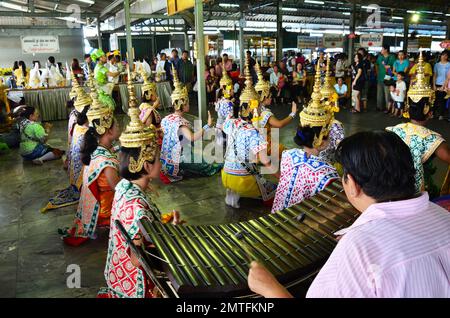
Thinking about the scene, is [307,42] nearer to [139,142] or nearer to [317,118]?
[317,118]

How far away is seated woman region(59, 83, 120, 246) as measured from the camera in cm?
301

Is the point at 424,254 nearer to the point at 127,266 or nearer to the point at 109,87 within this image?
the point at 127,266

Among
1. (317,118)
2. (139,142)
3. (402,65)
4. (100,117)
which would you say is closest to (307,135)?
(317,118)

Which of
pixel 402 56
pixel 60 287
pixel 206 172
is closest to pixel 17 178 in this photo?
pixel 206 172

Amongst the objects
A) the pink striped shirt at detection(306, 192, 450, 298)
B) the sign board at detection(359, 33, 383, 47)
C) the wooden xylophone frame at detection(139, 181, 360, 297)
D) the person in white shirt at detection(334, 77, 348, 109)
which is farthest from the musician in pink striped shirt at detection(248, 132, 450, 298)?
the sign board at detection(359, 33, 383, 47)

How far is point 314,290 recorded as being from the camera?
3.50 ft

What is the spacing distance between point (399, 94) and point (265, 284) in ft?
28.5

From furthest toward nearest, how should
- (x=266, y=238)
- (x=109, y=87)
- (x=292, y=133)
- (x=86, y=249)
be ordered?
(x=109, y=87) → (x=292, y=133) → (x=86, y=249) → (x=266, y=238)

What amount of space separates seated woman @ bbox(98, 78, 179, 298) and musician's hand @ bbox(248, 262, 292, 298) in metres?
0.80

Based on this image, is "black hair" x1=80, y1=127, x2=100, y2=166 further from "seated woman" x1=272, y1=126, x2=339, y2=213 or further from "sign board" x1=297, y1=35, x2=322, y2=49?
"sign board" x1=297, y1=35, x2=322, y2=49

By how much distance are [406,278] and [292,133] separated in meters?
6.76

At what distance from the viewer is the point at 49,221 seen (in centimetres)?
392

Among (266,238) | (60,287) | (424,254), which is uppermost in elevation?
(424,254)

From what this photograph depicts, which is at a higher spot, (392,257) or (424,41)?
(424,41)
